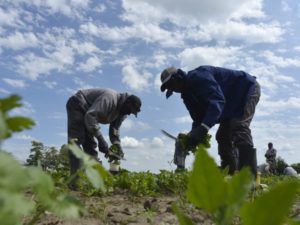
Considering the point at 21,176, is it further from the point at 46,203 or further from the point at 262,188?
the point at 262,188

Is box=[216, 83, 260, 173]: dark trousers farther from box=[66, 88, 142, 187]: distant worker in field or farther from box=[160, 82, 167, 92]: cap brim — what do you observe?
box=[66, 88, 142, 187]: distant worker in field

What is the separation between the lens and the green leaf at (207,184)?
0.36m

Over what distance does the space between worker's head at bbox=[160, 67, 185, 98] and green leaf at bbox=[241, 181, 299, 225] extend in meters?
4.87

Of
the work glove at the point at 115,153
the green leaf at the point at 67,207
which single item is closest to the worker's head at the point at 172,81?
the work glove at the point at 115,153

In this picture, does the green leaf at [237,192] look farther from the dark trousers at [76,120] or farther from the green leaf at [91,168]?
the dark trousers at [76,120]

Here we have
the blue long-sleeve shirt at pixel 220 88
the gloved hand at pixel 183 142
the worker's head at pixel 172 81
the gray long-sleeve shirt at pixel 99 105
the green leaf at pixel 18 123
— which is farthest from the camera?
the gray long-sleeve shirt at pixel 99 105

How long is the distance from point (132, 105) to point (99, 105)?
783 millimetres

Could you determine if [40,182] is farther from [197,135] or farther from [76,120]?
[76,120]

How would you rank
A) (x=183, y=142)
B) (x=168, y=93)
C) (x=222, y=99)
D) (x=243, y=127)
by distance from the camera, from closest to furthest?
(x=183, y=142) → (x=222, y=99) → (x=243, y=127) → (x=168, y=93)

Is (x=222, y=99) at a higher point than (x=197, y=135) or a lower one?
higher

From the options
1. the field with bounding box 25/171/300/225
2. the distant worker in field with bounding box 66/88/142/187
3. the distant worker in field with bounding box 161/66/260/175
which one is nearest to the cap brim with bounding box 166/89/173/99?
the distant worker in field with bounding box 161/66/260/175

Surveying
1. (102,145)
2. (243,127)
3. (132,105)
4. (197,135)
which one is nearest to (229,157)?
(243,127)

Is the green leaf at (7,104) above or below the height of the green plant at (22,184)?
above

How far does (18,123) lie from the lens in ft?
1.35
